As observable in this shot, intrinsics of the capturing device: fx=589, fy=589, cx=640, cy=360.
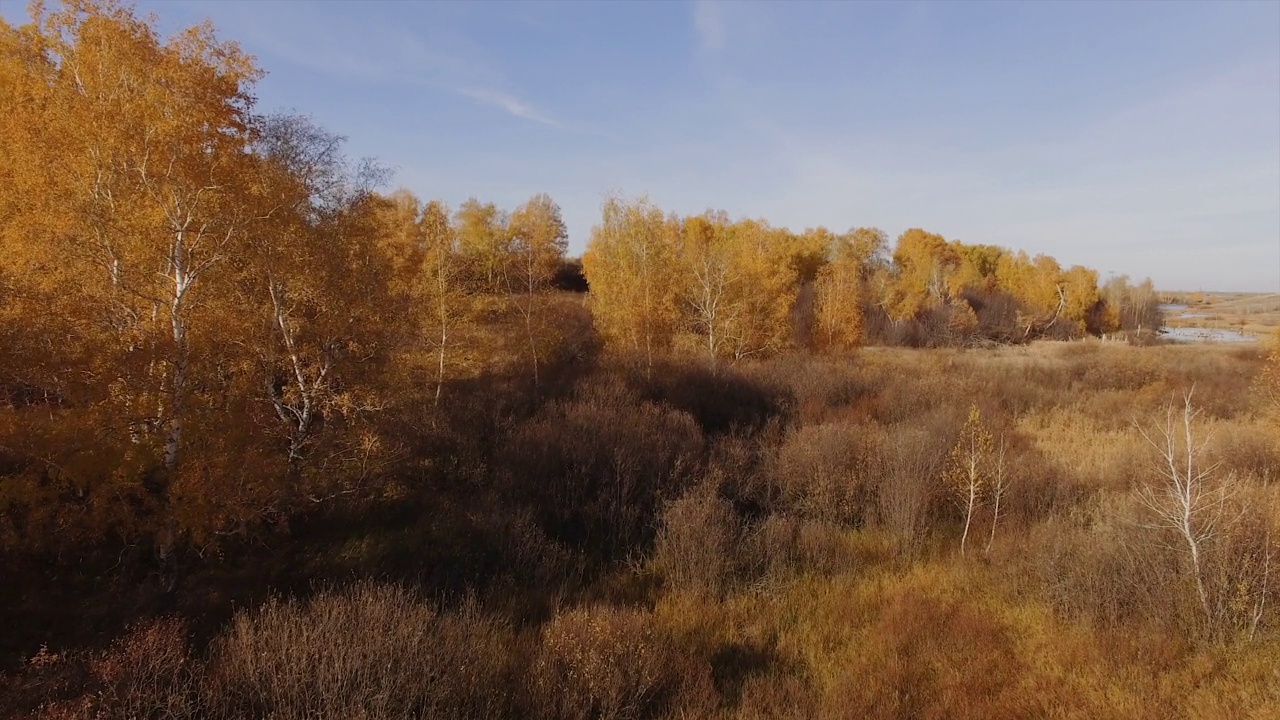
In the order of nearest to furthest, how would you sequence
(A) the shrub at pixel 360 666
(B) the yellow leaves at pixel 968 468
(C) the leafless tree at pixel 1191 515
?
(A) the shrub at pixel 360 666 < (C) the leafless tree at pixel 1191 515 < (B) the yellow leaves at pixel 968 468

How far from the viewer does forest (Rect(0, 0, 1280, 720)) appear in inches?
214

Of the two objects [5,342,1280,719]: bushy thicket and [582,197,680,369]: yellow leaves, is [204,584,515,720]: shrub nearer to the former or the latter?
[5,342,1280,719]: bushy thicket

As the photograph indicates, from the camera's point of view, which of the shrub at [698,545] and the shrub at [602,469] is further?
the shrub at [602,469]

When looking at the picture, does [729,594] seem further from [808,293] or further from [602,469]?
[808,293]

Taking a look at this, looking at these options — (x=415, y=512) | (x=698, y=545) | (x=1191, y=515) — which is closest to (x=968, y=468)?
(x=1191, y=515)

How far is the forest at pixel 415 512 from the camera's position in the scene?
543cm

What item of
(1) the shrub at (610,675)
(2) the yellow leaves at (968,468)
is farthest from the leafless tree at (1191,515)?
(1) the shrub at (610,675)

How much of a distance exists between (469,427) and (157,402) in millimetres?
5656

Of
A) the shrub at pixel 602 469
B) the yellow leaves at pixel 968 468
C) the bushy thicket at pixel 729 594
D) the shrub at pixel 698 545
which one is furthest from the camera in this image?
the shrub at pixel 602 469

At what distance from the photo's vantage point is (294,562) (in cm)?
884

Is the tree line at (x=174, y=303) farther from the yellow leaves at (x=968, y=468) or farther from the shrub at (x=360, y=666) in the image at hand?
the yellow leaves at (x=968, y=468)

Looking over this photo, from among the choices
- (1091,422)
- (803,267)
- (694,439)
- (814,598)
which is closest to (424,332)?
(694,439)

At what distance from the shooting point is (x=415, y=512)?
997 centimetres

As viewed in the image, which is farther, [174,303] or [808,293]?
[808,293]
